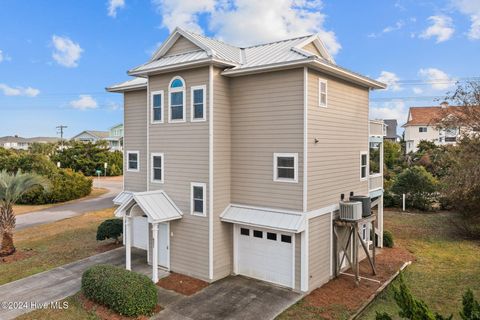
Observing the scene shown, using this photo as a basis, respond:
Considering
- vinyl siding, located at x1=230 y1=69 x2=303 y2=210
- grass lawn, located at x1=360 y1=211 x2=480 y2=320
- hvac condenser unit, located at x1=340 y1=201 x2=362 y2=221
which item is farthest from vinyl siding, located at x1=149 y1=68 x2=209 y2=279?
grass lawn, located at x1=360 y1=211 x2=480 y2=320

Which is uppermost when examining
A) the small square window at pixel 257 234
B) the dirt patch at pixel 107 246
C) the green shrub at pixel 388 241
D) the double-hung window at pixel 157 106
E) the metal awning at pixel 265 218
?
the double-hung window at pixel 157 106

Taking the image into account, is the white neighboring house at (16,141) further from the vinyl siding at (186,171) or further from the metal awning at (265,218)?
the metal awning at (265,218)

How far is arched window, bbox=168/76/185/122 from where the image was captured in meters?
12.4

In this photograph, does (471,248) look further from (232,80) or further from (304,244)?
(232,80)

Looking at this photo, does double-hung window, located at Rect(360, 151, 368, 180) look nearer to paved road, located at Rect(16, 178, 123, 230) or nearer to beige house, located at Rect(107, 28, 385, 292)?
beige house, located at Rect(107, 28, 385, 292)

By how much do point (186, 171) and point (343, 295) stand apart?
22.2 ft

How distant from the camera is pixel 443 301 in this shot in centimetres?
1050

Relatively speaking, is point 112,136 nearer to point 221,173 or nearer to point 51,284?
point 51,284

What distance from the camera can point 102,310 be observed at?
9531 mm

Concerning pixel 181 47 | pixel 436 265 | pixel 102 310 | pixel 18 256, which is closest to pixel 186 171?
pixel 181 47

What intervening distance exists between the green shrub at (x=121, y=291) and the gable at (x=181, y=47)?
8.19 m

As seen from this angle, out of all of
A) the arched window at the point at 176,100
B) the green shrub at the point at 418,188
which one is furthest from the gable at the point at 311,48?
the green shrub at the point at 418,188

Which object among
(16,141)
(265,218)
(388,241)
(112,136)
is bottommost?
(388,241)

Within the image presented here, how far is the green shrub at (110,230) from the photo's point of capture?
15.5 m
